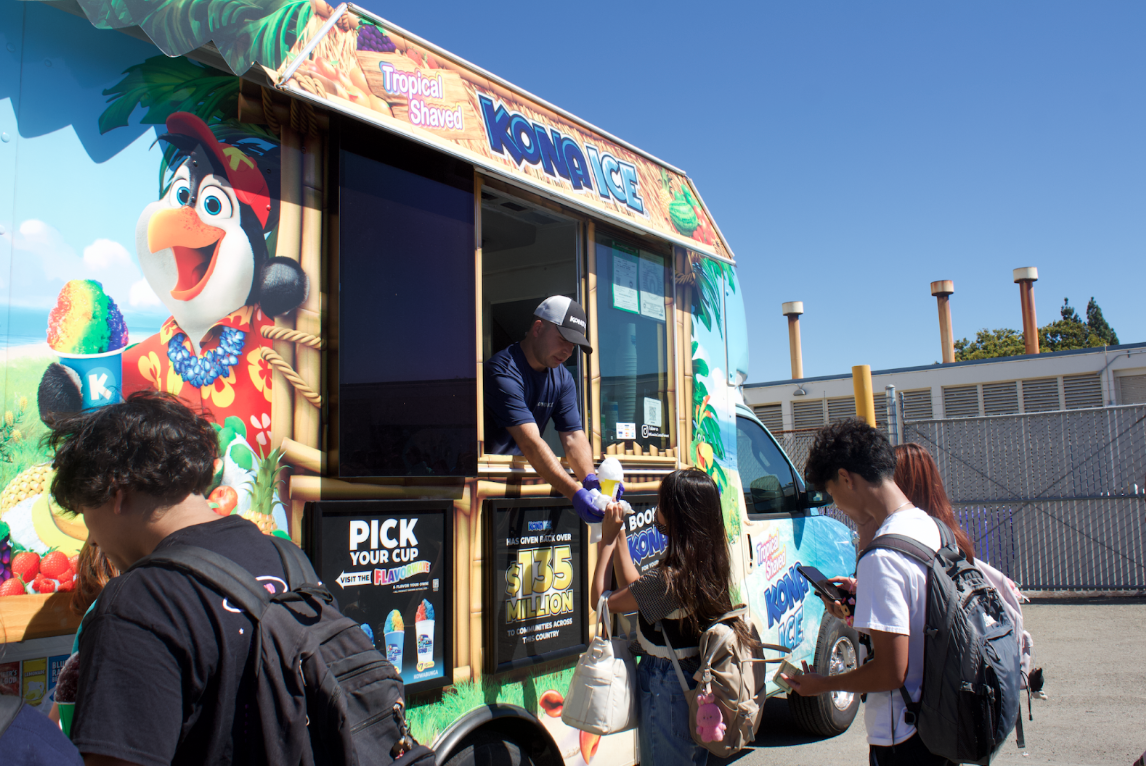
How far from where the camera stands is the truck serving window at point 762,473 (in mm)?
5152

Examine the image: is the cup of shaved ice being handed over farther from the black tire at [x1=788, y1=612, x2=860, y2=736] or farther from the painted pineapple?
the black tire at [x1=788, y1=612, x2=860, y2=736]

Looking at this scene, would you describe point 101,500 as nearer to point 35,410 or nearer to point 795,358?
point 35,410

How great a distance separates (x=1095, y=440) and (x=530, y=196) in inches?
403

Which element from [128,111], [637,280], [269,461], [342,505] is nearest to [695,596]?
[342,505]

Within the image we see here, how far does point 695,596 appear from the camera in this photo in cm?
281

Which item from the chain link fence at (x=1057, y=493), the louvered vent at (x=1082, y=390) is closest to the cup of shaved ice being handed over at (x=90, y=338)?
the chain link fence at (x=1057, y=493)

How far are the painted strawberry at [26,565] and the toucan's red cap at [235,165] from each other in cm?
111

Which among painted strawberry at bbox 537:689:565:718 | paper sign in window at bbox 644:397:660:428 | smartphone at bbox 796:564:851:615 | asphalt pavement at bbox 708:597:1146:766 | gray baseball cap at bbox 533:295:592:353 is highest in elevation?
gray baseball cap at bbox 533:295:592:353

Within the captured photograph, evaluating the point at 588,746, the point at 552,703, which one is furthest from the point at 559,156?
the point at 588,746

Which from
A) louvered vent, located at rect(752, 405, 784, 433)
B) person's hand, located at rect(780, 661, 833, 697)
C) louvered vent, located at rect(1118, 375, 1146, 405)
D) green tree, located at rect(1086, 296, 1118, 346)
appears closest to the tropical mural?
person's hand, located at rect(780, 661, 833, 697)

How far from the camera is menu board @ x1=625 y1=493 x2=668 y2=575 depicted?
12.5 feet

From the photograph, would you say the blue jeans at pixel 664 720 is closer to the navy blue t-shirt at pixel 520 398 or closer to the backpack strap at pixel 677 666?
the backpack strap at pixel 677 666

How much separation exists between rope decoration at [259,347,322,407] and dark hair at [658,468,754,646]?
1242 millimetres

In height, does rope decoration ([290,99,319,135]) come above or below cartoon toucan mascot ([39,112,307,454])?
above
